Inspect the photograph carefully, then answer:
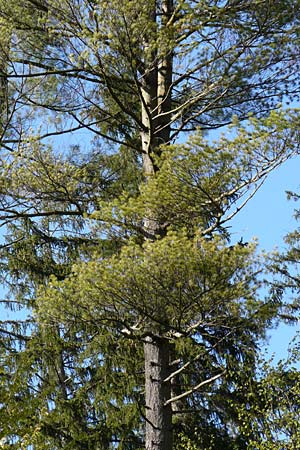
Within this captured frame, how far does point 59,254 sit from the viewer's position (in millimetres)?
11664

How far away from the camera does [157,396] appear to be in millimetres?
7523

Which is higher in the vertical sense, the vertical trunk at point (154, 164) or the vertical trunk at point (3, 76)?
the vertical trunk at point (3, 76)

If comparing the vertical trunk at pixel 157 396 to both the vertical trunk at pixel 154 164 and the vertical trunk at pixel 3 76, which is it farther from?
the vertical trunk at pixel 3 76

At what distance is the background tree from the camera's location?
6855 mm

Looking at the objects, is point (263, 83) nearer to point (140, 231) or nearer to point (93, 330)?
point (140, 231)

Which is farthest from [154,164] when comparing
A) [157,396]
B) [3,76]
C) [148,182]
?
[157,396]

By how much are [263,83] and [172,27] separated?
1.32 meters

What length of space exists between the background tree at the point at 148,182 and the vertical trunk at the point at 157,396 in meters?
0.01

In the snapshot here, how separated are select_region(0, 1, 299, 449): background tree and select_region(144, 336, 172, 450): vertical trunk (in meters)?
0.01

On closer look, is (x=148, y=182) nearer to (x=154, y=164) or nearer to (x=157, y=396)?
(x=154, y=164)

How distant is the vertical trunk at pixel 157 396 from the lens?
7.40m

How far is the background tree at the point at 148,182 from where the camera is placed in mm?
6855

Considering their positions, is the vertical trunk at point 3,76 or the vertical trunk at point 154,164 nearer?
the vertical trunk at point 154,164

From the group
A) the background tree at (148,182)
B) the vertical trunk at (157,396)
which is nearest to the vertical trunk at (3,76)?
the background tree at (148,182)
